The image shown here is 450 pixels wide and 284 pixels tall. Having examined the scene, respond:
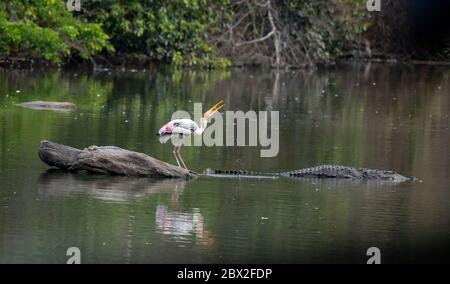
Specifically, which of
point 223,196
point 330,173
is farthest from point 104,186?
point 330,173

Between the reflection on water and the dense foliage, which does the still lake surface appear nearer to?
the reflection on water

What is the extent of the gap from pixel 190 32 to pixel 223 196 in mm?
25754

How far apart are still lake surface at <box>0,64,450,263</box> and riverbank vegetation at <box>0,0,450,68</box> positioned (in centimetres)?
546

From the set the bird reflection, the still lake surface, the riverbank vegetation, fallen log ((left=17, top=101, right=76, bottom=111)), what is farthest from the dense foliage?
the bird reflection

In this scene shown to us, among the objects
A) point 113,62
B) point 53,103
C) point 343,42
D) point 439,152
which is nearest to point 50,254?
point 439,152

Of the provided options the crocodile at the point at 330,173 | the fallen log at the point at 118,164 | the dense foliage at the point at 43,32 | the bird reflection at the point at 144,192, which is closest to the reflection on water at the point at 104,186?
the bird reflection at the point at 144,192

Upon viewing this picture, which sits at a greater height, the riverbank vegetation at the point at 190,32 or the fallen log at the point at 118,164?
the riverbank vegetation at the point at 190,32

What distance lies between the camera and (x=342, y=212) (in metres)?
12.8

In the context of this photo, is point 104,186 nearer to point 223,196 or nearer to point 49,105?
point 223,196

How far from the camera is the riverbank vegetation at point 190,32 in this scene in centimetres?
3198

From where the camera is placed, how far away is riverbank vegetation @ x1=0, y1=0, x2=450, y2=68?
32.0 meters

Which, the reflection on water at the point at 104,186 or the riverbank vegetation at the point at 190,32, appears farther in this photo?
the riverbank vegetation at the point at 190,32

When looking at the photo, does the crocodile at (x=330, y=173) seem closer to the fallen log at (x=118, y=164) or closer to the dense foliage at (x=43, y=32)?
the fallen log at (x=118, y=164)

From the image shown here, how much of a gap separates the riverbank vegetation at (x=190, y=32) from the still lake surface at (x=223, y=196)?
546 centimetres
